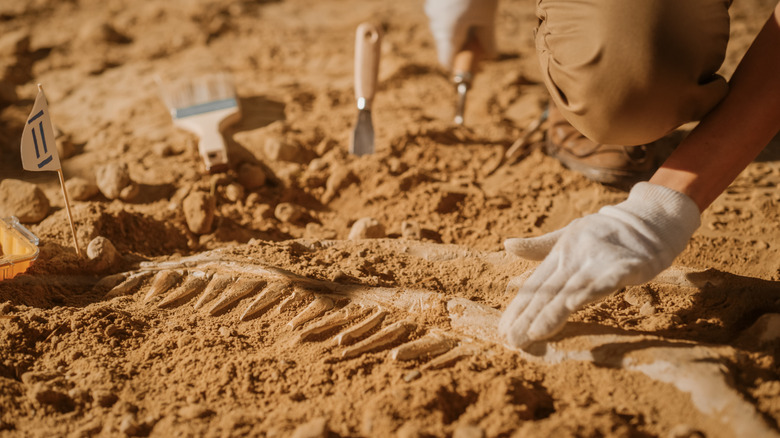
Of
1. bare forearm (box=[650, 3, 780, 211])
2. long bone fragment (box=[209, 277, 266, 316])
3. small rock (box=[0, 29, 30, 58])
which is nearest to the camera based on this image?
bare forearm (box=[650, 3, 780, 211])

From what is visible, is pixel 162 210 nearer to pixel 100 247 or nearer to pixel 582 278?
pixel 100 247

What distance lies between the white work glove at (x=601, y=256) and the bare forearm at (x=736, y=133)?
0.06 m

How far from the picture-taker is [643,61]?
Result: 1344mm

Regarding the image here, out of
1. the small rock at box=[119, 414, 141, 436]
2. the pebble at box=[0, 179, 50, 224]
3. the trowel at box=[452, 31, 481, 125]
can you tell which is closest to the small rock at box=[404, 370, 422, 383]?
the small rock at box=[119, 414, 141, 436]

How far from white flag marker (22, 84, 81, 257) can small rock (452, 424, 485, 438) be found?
130cm

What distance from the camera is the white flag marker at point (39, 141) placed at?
1.45m

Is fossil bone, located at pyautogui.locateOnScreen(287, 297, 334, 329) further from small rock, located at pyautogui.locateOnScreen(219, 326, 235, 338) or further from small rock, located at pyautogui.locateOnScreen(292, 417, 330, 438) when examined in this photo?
small rock, located at pyautogui.locateOnScreen(292, 417, 330, 438)

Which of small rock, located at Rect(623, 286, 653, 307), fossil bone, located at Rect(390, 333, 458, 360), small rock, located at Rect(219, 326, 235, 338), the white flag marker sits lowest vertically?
small rock, located at Rect(623, 286, 653, 307)

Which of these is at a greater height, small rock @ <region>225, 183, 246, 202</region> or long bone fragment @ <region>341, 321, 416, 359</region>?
small rock @ <region>225, 183, 246, 202</region>

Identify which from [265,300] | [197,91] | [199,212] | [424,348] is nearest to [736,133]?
[424,348]

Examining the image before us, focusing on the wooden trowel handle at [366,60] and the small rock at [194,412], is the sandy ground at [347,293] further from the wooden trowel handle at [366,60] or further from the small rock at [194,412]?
the wooden trowel handle at [366,60]

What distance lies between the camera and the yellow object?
1483 millimetres

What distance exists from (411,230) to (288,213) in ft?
1.69

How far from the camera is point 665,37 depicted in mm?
1334
